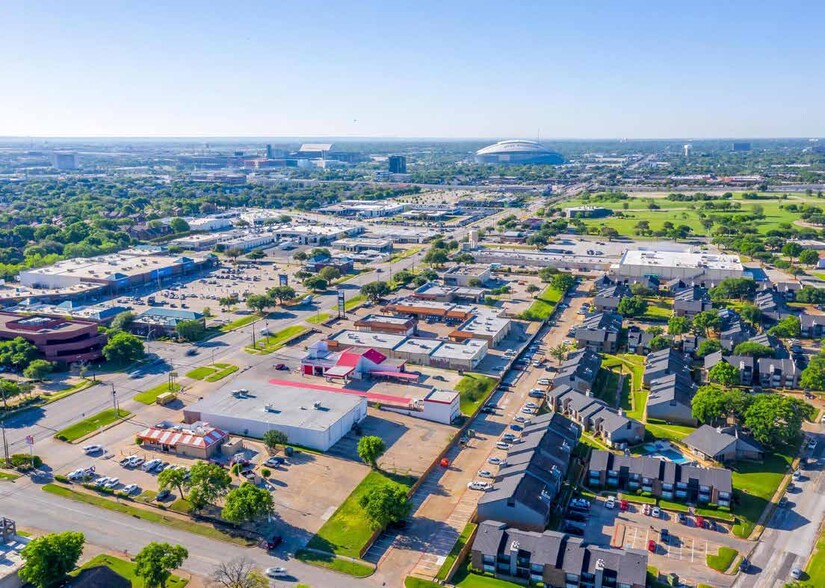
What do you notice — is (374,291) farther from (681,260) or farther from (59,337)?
(681,260)

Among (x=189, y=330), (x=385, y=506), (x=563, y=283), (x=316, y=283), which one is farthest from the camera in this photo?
(x=316, y=283)

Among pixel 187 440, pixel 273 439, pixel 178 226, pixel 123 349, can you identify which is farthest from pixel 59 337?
pixel 178 226

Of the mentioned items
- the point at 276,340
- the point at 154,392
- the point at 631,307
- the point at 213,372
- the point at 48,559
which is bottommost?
the point at 154,392

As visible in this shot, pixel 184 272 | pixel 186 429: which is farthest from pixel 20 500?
pixel 184 272

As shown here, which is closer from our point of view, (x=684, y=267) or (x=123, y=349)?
(x=123, y=349)

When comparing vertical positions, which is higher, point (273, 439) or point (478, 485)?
point (273, 439)

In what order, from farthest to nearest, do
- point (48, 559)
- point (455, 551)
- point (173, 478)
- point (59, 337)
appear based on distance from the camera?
point (59, 337), point (173, 478), point (455, 551), point (48, 559)

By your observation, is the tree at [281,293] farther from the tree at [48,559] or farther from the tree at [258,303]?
the tree at [48,559]
